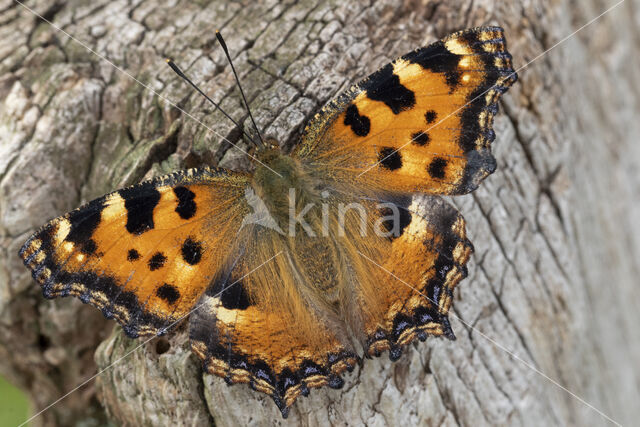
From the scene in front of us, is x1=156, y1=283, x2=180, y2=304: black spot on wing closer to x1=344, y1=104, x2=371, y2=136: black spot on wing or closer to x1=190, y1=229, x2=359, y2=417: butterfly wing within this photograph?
x1=190, y1=229, x2=359, y2=417: butterfly wing

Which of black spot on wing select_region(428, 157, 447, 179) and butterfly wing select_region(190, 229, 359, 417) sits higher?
black spot on wing select_region(428, 157, 447, 179)

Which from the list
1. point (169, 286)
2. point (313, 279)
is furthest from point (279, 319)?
point (169, 286)

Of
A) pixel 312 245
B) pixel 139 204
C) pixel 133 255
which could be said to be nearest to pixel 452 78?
pixel 312 245

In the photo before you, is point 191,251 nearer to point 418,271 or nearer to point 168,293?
point 168,293

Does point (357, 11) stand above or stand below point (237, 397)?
above

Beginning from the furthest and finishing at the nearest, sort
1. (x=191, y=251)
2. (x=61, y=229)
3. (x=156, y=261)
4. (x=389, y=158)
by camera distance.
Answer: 1. (x=389, y=158)
2. (x=191, y=251)
3. (x=156, y=261)
4. (x=61, y=229)

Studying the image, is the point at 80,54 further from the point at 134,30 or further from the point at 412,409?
the point at 412,409

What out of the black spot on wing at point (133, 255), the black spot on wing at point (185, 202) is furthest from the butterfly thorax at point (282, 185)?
the black spot on wing at point (133, 255)

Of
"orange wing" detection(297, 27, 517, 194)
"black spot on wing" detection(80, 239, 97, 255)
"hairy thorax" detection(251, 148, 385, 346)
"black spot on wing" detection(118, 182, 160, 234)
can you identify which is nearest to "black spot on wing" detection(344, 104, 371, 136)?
"orange wing" detection(297, 27, 517, 194)
